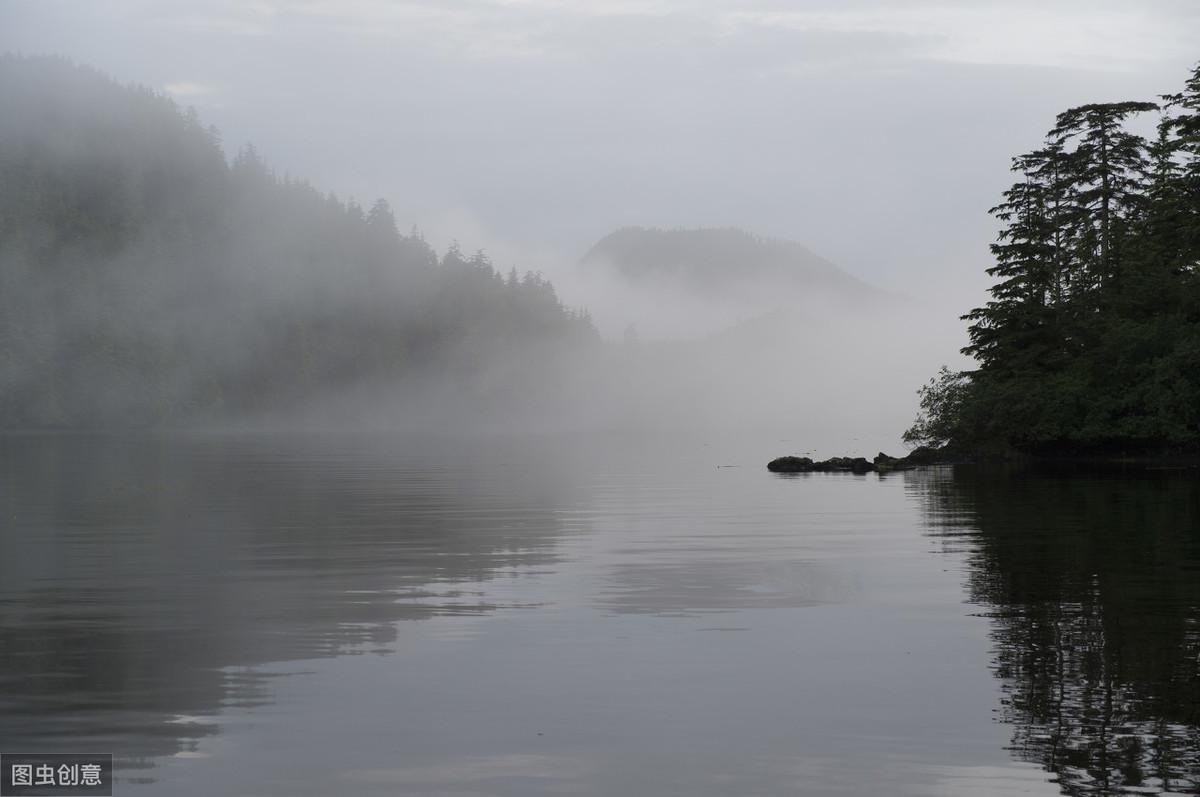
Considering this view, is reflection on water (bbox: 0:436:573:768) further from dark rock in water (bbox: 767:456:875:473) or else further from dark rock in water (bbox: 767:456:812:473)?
dark rock in water (bbox: 767:456:875:473)

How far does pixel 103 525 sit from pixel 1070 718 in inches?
1033

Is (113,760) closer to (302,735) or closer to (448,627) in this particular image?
(302,735)

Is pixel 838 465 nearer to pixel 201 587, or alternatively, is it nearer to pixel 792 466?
pixel 792 466

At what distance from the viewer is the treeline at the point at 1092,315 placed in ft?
232

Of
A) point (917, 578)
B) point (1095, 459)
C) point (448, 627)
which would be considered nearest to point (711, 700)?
point (448, 627)

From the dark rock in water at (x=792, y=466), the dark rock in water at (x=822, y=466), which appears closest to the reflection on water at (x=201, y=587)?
the dark rock in water at (x=792, y=466)

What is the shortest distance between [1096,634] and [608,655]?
5.80m

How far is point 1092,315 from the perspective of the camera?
78562 millimetres

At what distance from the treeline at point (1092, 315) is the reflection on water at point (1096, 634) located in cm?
3435

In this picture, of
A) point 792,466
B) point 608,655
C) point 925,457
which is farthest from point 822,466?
point 608,655

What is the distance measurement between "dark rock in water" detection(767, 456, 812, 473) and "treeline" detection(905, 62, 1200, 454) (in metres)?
10.2

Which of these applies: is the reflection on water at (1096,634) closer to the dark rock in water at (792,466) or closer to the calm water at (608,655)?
the calm water at (608,655)

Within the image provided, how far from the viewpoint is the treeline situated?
232 ft

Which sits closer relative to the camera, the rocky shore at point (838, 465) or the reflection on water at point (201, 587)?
the reflection on water at point (201, 587)
